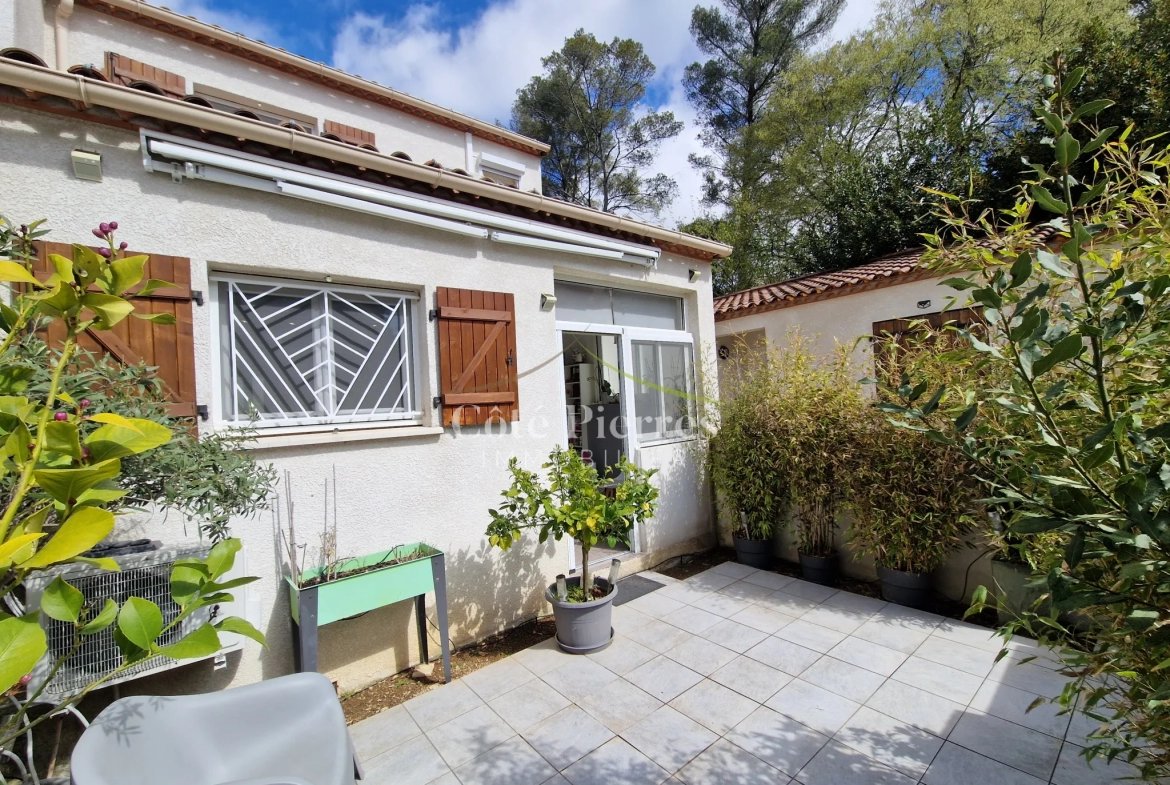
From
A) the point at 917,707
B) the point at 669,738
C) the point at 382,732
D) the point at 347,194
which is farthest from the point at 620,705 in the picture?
the point at 347,194

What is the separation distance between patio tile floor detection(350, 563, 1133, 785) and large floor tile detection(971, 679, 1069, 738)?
0.04ft

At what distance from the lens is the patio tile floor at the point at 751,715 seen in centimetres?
305

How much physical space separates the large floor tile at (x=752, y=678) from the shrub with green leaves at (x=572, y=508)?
1318mm

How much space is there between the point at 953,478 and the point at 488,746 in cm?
475

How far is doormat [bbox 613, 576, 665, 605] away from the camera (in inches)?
223

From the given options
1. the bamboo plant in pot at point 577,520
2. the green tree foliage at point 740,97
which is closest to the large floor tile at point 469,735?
the bamboo plant in pot at point 577,520

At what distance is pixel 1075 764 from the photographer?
2.98 meters

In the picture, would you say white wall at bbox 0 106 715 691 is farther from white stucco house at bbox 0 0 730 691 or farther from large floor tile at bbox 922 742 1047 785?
large floor tile at bbox 922 742 1047 785

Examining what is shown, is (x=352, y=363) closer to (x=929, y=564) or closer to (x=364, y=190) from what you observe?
(x=364, y=190)

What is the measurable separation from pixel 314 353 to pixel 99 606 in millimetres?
2100

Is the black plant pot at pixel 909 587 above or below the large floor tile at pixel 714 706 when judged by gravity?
above

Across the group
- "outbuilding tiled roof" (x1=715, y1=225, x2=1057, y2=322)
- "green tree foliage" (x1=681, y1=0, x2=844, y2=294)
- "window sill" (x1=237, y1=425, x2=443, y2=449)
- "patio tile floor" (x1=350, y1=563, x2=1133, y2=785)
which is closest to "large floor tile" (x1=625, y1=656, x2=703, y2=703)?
"patio tile floor" (x1=350, y1=563, x2=1133, y2=785)

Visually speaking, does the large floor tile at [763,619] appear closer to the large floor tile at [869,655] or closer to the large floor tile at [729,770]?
the large floor tile at [869,655]

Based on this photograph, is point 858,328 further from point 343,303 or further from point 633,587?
point 343,303
